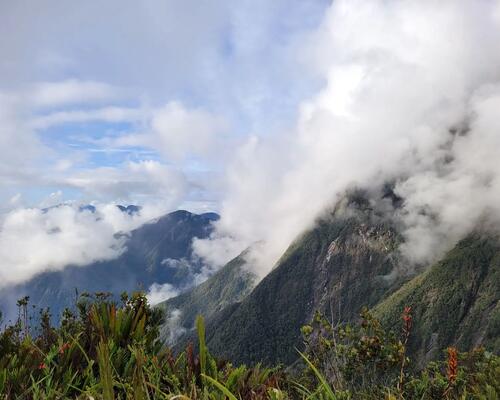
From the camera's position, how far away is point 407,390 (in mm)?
7070

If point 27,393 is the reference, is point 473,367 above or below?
below

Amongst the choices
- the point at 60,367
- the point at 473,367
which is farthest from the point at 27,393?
the point at 473,367

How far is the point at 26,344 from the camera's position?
5.39 metres

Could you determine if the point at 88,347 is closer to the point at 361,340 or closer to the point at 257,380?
the point at 257,380

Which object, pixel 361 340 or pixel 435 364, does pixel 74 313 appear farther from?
pixel 435 364

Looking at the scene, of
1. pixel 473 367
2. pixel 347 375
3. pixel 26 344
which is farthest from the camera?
pixel 473 367

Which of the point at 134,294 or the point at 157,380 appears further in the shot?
the point at 134,294

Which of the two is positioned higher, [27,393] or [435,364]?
[27,393]

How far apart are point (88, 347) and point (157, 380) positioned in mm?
1599

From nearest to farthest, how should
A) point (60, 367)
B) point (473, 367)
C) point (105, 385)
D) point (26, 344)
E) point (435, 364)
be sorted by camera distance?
point (105, 385)
point (60, 367)
point (26, 344)
point (435, 364)
point (473, 367)

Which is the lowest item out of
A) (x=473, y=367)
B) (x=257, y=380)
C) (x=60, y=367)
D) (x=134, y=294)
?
(x=473, y=367)

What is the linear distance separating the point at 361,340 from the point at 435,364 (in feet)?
4.30

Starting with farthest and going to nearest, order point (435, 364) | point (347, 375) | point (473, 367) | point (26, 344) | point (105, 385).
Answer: point (473, 367) < point (347, 375) < point (435, 364) < point (26, 344) < point (105, 385)

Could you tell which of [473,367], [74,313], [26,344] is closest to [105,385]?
[26,344]
